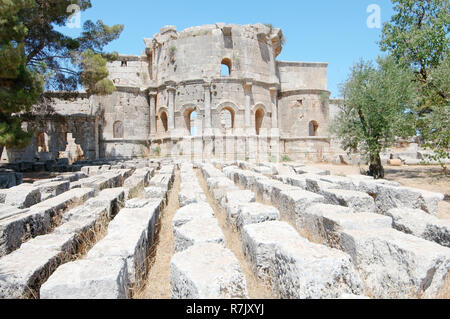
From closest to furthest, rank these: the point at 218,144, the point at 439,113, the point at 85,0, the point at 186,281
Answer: the point at 186,281
the point at 439,113
the point at 85,0
the point at 218,144

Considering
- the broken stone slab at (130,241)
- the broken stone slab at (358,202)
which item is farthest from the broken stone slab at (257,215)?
the broken stone slab at (358,202)

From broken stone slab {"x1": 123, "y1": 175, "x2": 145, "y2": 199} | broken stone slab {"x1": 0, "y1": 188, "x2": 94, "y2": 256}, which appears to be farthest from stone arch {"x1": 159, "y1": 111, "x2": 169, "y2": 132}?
broken stone slab {"x1": 0, "y1": 188, "x2": 94, "y2": 256}

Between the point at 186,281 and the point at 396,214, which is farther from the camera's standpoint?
the point at 396,214

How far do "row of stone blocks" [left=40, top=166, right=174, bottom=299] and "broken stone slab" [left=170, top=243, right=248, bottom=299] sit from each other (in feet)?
1.40

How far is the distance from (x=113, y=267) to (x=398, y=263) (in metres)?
2.30

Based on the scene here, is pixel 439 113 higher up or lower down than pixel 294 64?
lower down

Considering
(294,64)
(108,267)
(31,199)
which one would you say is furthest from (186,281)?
(294,64)

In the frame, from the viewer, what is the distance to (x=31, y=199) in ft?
17.9

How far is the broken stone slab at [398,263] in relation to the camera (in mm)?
2387

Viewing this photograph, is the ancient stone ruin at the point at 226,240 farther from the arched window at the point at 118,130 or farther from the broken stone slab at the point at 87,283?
the arched window at the point at 118,130

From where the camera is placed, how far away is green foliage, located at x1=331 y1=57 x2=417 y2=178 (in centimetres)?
1076

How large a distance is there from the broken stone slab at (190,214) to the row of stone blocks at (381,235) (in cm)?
135
